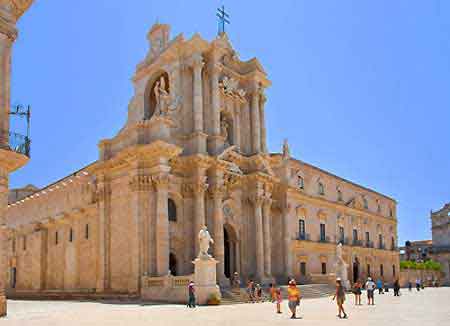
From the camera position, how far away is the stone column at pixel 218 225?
31109 millimetres

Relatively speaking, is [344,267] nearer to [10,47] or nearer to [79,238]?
[79,238]

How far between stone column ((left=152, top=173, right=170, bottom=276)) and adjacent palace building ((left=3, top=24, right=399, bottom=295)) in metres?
0.05

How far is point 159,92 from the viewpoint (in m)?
30.9

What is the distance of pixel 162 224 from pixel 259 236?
27.9 ft

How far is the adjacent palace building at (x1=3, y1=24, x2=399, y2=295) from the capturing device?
29094 millimetres

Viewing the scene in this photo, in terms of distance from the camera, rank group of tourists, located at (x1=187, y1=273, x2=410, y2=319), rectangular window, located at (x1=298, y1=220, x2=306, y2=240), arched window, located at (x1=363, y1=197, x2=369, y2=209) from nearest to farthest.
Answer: group of tourists, located at (x1=187, y1=273, x2=410, y2=319) → rectangular window, located at (x1=298, y1=220, x2=306, y2=240) → arched window, located at (x1=363, y1=197, x2=369, y2=209)

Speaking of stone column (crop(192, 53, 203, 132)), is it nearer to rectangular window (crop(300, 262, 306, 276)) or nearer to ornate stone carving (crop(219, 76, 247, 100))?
ornate stone carving (crop(219, 76, 247, 100))

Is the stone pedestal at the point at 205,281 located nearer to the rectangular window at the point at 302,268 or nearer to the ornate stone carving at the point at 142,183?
the ornate stone carving at the point at 142,183

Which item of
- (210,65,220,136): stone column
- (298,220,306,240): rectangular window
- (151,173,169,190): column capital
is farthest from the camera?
(298,220,306,240): rectangular window

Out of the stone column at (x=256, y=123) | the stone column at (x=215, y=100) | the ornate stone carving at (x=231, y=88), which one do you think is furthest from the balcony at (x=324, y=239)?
the stone column at (x=215, y=100)

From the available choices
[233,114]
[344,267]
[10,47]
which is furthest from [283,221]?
[10,47]

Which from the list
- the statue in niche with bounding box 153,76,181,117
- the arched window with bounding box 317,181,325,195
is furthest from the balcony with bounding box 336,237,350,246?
the statue in niche with bounding box 153,76,181,117

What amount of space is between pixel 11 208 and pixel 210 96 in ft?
77.4

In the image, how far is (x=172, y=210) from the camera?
3122 cm
